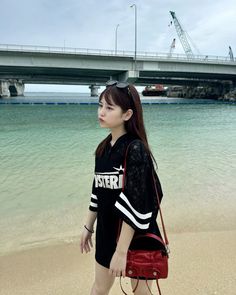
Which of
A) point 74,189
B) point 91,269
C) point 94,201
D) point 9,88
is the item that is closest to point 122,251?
point 94,201

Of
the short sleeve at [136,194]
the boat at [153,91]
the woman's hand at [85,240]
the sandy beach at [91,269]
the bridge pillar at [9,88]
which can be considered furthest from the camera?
the boat at [153,91]

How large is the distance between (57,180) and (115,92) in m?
5.29

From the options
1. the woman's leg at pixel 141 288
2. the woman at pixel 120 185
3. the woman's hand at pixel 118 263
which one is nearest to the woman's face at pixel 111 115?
the woman at pixel 120 185

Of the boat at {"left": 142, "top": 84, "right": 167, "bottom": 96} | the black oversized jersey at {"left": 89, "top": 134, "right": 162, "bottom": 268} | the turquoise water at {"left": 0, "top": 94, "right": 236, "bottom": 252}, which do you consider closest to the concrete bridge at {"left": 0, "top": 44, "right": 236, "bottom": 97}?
the turquoise water at {"left": 0, "top": 94, "right": 236, "bottom": 252}

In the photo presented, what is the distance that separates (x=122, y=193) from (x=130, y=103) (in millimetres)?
521

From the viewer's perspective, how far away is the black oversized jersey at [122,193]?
1.46 meters

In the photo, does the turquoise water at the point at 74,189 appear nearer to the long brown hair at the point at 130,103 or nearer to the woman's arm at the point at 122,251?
the woman's arm at the point at 122,251

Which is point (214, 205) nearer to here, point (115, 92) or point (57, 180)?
point (57, 180)

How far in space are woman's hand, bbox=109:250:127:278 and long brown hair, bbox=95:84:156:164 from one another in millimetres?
559

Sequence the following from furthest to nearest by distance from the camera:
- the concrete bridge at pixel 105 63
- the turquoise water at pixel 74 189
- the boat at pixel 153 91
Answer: the boat at pixel 153 91 → the concrete bridge at pixel 105 63 → the turquoise water at pixel 74 189

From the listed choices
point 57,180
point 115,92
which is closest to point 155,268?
point 115,92

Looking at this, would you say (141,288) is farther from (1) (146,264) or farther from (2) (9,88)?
(2) (9,88)

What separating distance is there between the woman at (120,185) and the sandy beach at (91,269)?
102 centimetres

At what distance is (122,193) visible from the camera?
57.9 inches
